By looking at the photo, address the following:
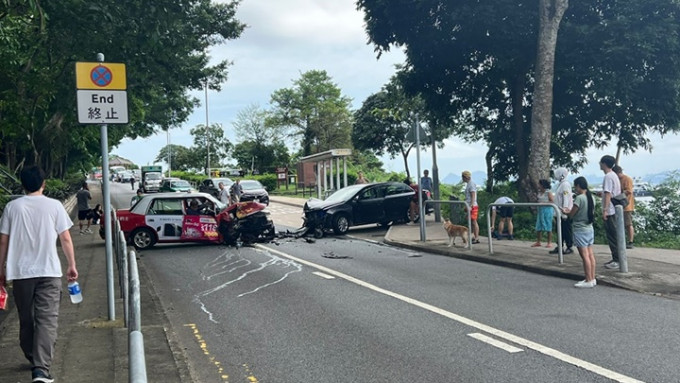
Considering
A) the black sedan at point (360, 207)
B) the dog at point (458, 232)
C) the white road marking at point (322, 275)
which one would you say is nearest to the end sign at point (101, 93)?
the white road marking at point (322, 275)

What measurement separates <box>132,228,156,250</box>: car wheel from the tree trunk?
1049 centimetres

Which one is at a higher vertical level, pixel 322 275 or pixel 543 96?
pixel 543 96

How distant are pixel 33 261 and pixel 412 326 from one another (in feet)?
13.0

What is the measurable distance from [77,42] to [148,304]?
7.39 meters

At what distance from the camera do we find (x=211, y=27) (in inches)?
1093

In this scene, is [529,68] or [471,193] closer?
[471,193]

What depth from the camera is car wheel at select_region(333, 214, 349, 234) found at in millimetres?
18578

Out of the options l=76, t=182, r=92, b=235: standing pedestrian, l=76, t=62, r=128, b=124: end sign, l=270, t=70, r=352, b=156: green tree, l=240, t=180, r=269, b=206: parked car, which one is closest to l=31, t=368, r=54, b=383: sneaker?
l=76, t=62, r=128, b=124: end sign

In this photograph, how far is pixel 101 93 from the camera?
22.9 ft

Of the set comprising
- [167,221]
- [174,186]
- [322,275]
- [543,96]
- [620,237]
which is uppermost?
[543,96]

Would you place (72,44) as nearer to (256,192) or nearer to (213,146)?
(256,192)

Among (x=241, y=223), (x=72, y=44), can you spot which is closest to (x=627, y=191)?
(x=241, y=223)

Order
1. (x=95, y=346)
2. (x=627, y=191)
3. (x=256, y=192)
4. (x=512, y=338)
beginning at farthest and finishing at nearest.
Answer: (x=256, y=192), (x=627, y=191), (x=512, y=338), (x=95, y=346)

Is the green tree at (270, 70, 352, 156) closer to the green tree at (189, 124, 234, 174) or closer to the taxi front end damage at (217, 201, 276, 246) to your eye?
the green tree at (189, 124, 234, 174)
